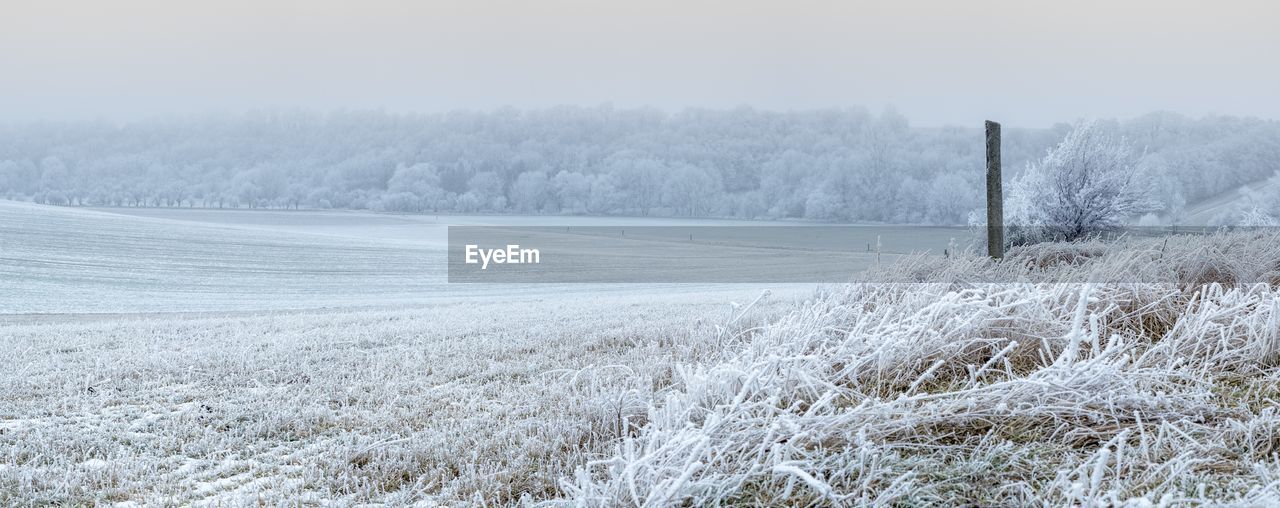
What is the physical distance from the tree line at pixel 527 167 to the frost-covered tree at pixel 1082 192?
2500cm

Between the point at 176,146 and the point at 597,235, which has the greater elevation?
the point at 176,146

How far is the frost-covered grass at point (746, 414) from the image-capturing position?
6.30ft

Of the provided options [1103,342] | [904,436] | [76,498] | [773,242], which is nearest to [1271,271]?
[1103,342]

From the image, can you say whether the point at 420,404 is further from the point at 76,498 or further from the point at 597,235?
the point at 597,235

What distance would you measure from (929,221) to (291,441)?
55.7 meters

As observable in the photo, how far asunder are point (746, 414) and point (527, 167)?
70410mm

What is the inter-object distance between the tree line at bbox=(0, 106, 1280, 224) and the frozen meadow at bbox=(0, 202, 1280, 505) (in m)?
46.0

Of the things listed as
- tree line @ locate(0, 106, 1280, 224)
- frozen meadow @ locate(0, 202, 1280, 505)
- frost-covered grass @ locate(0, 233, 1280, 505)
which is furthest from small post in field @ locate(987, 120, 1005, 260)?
tree line @ locate(0, 106, 1280, 224)

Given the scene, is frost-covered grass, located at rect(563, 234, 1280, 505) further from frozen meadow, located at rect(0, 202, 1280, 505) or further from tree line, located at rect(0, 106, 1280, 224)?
tree line, located at rect(0, 106, 1280, 224)

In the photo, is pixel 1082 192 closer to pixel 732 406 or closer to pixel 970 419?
pixel 970 419

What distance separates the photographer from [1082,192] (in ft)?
71.4

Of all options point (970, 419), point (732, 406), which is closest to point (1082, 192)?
point (970, 419)

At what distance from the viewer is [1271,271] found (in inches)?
198

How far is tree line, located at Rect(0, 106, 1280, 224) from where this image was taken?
61.1 meters
